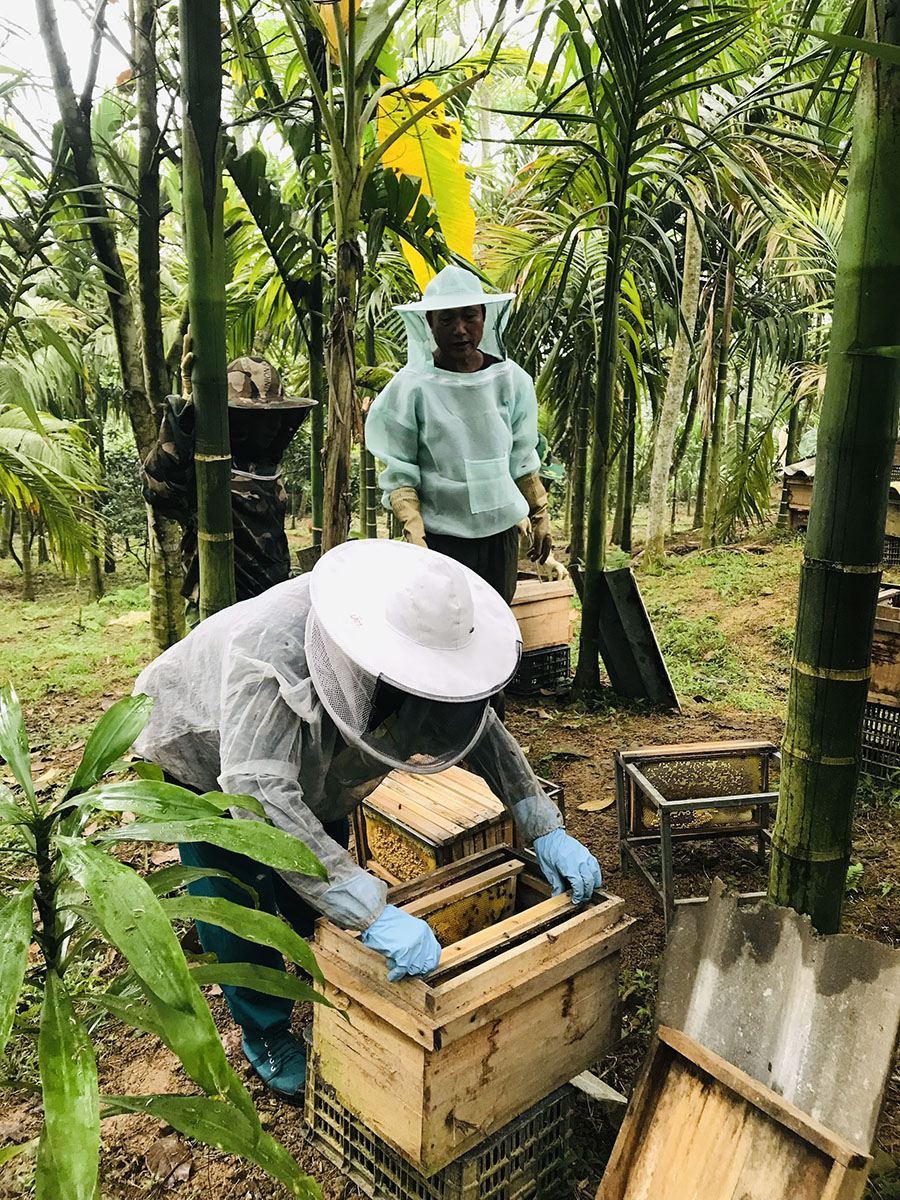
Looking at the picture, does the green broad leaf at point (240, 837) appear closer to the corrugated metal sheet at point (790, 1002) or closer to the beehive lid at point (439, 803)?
the corrugated metal sheet at point (790, 1002)

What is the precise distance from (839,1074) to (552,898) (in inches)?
27.8

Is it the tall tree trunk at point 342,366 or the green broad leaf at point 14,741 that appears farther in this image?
the tall tree trunk at point 342,366

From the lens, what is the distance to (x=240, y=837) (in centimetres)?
138

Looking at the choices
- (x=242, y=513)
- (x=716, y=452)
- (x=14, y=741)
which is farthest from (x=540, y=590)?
(x=716, y=452)

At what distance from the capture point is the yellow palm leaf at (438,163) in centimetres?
453

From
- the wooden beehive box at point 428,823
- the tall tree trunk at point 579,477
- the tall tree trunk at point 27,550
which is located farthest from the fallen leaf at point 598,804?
the tall tree trunk at point 27,550

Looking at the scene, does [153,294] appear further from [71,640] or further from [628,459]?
[628,459]

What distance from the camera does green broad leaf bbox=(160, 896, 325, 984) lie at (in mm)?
1339

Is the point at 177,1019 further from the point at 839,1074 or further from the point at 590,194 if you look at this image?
the point at 590,194

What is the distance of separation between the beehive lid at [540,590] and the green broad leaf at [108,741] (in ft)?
11.5

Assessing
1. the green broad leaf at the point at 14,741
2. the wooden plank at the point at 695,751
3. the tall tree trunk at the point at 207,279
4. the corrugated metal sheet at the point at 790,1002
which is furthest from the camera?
the wooden plank at the point at 695,751

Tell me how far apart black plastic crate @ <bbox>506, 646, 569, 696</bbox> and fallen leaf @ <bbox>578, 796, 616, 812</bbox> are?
4.20 ft

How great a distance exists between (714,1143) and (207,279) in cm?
266

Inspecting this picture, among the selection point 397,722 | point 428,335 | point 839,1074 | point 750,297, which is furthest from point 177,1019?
point 750,297
